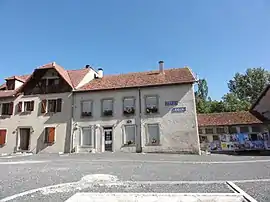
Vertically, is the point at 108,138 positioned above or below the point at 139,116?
below

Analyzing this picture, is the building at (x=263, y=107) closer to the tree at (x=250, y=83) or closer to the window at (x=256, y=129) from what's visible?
the window at (x=256, y=129)

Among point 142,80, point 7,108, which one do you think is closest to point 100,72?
point 142,80

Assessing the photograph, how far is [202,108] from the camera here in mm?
45594

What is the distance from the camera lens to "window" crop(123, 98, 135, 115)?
21.8 metres

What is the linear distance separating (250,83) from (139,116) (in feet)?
132

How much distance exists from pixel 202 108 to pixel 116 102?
27.5 meters

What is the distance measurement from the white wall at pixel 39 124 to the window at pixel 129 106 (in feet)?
17.6

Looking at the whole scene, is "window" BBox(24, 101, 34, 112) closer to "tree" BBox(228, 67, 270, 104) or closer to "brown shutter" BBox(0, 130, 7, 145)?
"brown shutter" BBox(0, 130, 7, 145)

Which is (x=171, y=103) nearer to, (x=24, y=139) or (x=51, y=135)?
(x=51, y=135)

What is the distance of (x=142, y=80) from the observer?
23.3 m

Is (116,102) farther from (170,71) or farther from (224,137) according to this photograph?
(224,137)

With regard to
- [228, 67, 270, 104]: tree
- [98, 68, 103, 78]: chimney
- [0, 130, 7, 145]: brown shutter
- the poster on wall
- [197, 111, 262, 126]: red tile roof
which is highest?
[228, 67, 270, 104]: tree

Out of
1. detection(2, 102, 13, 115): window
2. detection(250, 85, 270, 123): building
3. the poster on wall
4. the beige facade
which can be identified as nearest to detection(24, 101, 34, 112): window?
detection(2, 102, 13, 115): window

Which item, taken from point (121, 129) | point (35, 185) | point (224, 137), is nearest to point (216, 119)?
point (224, 137)
